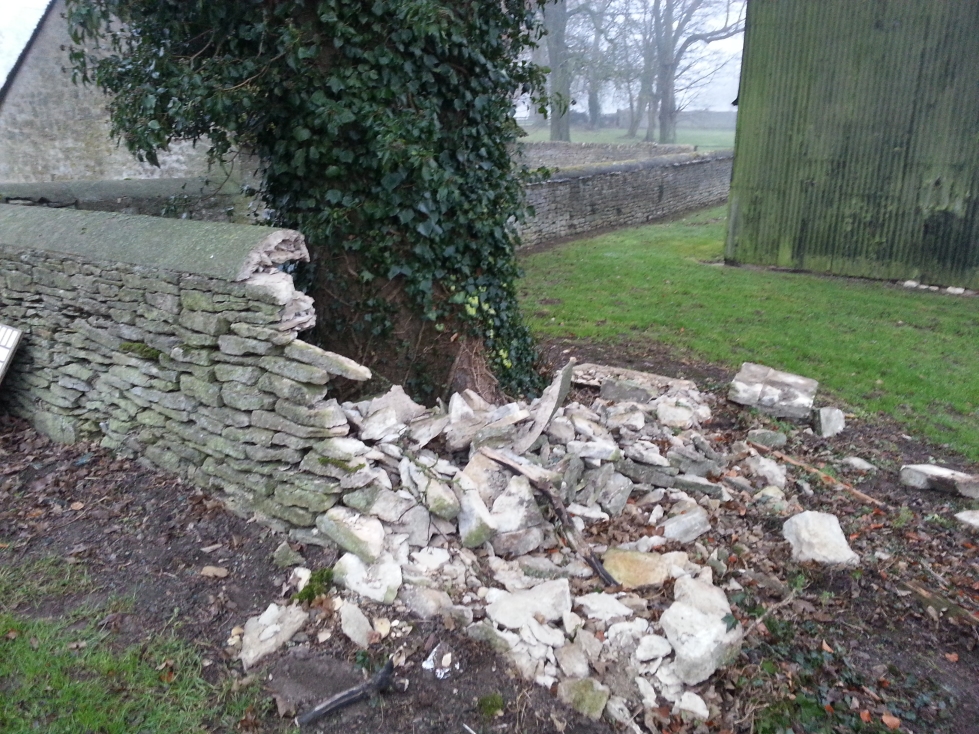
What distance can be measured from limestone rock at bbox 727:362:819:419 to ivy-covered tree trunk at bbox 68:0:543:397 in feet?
7.46

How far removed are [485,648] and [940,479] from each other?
3.57 metres

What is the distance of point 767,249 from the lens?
1263cm

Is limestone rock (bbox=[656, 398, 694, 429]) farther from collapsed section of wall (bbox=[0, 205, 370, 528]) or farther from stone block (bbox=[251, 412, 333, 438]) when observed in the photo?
stone block (bbox=[251, 412, 333, 438])

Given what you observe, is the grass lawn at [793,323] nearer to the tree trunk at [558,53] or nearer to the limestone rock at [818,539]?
the limestone rock at [818,539]

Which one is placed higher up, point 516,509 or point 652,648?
point 516,509

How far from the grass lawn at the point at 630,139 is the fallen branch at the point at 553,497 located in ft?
102

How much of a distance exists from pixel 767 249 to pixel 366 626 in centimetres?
1103

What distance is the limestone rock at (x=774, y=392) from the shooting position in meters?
6.07

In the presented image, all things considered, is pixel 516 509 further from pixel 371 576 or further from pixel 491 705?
pixel 491 705

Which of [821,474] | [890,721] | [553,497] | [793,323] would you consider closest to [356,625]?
[553,497]

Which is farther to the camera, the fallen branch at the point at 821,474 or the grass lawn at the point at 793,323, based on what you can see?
the grass lawn at the point at 793,323

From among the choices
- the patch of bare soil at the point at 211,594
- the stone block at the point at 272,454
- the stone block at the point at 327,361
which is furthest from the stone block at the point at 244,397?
the patch of bare soil at the point at 211,594

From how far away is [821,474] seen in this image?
524cm

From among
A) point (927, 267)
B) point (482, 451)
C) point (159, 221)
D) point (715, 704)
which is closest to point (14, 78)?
point (159, 221)
